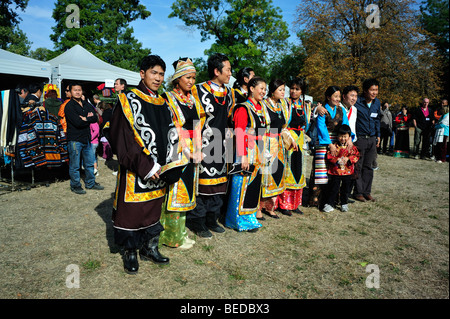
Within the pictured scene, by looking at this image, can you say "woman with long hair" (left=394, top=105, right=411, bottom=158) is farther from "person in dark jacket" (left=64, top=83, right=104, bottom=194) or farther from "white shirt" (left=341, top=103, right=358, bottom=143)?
"person in dark jacket" (left=64, top=83, right=104, bottom=194)

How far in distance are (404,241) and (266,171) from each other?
1953 mm

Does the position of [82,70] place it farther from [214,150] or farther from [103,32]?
[103,32]

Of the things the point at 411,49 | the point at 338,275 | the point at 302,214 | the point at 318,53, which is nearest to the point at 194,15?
the point at 318,53

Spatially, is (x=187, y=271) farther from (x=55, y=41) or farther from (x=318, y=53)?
(x=55, y=41)

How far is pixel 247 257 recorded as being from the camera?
336 centimetres

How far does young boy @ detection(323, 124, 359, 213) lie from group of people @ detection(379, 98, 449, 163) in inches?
264

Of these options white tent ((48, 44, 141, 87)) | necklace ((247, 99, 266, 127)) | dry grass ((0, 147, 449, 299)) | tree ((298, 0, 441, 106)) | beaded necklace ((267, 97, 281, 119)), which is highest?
tree ((298, 0, 441, 106))

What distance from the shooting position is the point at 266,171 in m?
4.18

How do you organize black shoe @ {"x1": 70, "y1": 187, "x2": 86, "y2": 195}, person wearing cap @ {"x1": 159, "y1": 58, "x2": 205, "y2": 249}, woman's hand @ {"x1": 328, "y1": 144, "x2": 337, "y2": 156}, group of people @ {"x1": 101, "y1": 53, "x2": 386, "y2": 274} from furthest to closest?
black shoe @ {"x1": 70, "y1": 187, "x2": 86, "y2": 195} < woman's hand @ {"x1": 328, "y1": 144, "x2": 337, "y2": 156} < person wearing cap @ {"x1": 159, "y1": 58, "x2": 205, "y2": 249} < group of people @ {"x1": 101, "y1": 53, "x2": 386, "y2": 274}

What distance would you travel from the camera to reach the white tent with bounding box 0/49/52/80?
7.61 meters

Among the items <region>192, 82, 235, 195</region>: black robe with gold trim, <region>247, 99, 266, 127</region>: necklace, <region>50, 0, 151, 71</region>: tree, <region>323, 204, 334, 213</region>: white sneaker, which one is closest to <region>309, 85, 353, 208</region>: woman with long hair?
<region>323, 204, 334, 213</region>: white sneaker

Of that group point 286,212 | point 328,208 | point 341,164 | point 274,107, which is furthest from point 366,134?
point 274,107

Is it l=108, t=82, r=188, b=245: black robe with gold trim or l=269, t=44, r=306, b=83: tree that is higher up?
l=269, t=44, r=306, b=83: tree

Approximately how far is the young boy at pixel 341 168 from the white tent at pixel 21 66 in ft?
25.9
